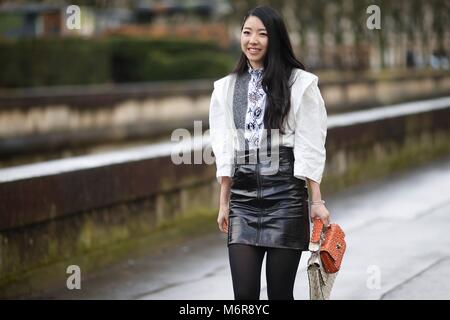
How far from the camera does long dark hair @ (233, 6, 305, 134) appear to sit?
5301 mm

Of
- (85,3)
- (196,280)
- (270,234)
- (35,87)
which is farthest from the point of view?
(85,3)

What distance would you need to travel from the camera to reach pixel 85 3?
144 ft

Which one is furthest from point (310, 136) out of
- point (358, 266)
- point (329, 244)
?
point (358, 266)

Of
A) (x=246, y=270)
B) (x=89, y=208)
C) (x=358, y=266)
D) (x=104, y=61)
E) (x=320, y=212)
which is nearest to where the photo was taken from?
(x=246, y=270)

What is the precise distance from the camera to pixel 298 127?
5.30 m

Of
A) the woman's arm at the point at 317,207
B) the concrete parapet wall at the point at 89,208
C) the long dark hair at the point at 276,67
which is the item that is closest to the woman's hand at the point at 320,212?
the woman's arm at the point at 317,207

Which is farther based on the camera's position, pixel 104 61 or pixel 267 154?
pixel 104 61

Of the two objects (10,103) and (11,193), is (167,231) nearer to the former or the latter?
(11,193)

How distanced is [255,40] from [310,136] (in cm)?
53

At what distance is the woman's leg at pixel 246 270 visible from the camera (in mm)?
5191

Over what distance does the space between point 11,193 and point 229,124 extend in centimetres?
303

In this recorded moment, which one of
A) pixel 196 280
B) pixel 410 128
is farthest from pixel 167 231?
pixel 410 128

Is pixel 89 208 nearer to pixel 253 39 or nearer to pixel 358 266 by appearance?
pixel 358 266

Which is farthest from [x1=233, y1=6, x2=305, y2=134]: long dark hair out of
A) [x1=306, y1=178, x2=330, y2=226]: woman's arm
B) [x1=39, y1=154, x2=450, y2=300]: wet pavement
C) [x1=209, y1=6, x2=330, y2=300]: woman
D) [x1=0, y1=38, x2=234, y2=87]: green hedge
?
[x1=0, y1=38, x2=234, y2=87]: green hedge
